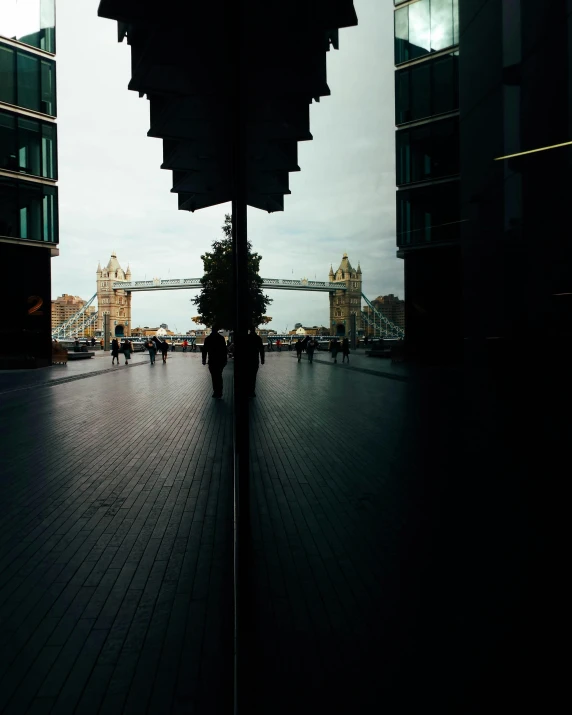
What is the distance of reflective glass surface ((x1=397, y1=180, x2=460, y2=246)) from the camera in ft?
84.5

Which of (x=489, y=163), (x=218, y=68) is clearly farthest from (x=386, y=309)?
(x=218, y=68)

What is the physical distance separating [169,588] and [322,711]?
143cm

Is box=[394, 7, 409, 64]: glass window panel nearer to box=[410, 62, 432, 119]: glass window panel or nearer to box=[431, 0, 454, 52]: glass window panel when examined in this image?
box=[410, 62, 432, 119]: glass window panel

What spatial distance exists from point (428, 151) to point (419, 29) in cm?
543

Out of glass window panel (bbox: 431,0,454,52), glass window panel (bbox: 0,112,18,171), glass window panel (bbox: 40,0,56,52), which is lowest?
glass window panel (bbox: 0,112,18,171)

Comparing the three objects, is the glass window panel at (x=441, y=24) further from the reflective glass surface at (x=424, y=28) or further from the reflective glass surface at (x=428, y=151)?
the reflective glass surface at (x=428, y=151)

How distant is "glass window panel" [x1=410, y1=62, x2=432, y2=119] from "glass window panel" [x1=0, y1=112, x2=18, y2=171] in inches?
700

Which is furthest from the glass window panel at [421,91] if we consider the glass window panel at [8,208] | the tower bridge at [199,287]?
the tower bridge at [199,287]

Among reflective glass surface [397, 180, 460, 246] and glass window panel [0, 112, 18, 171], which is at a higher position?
glass window panel [0, 112, 18, 171]

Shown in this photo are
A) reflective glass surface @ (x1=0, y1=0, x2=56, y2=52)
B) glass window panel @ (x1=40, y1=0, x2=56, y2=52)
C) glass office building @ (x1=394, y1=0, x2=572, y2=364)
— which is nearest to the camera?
glass office building @ (x1=394, y1=0, x2=572, y2=364)

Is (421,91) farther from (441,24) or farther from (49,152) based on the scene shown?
(49,152)

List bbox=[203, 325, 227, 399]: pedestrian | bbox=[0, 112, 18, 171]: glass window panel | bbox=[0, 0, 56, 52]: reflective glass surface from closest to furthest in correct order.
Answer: bbox=[203, 325, 227, 399]: pedestrian
bbox=[0, 0, 56, 52]: reflective glass surface
bbox=[0, 112, 18, 171]: glass window panel

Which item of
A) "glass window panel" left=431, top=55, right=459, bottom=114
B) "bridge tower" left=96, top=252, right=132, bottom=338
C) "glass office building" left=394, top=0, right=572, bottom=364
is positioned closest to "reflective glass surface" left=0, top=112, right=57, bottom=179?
"glass office building" left=394, top=0, right=572, bottom=364

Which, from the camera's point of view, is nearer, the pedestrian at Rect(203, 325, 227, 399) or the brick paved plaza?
the brick paved plaza
